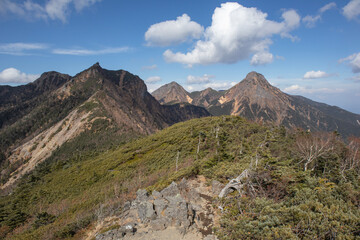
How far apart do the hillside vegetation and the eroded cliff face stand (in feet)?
8.04

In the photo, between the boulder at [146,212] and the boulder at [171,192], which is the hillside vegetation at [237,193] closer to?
the boulder at [146,212]

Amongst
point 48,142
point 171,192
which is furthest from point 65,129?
point 171,192

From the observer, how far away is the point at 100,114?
5605 inches

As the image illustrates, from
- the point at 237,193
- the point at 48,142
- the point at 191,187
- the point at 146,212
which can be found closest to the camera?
the point at 237,193

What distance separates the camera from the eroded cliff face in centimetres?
1572

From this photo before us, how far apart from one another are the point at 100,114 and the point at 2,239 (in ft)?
374

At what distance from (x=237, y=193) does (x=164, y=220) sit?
22.7 feet

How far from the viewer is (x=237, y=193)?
1672 centimetres

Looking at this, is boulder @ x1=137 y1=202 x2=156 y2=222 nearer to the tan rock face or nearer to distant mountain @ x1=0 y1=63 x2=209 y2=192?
distant mountain @ x1=0 y1=63 x2=209 y2=192

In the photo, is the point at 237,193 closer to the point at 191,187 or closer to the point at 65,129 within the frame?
the point at 191,187

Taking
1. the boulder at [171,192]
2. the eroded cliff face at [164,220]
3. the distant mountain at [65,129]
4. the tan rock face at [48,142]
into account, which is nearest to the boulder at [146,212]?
the eroded cliff face at [164,220]

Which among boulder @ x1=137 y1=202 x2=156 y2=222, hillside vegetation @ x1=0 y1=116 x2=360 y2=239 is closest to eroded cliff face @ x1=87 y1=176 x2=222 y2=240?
boulder @ x1=137 y1=202 x2=156 y2=222

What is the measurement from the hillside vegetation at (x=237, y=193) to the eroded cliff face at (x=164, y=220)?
96.5 inches

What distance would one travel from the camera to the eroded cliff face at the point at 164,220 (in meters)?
15.7
